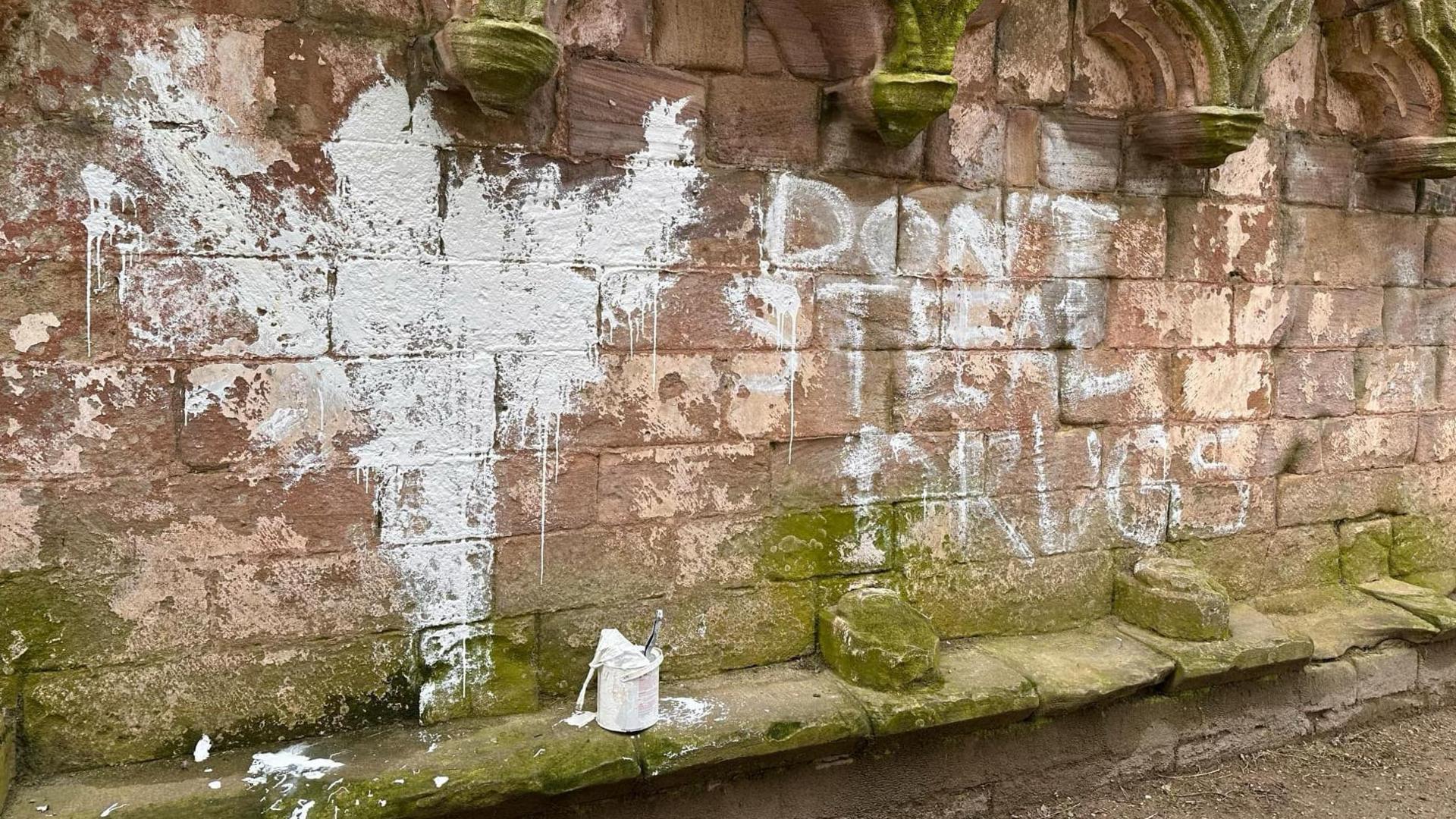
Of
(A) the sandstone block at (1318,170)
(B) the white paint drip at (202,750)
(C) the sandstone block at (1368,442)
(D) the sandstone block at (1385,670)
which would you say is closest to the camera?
(B) the white paint drip at (202,750)

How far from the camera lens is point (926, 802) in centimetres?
342

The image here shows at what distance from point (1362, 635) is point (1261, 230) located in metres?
1.80

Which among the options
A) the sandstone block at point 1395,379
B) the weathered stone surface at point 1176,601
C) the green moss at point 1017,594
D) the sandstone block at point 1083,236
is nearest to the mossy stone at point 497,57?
the sandstone block at point 1083,236

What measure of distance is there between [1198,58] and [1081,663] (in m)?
2.29

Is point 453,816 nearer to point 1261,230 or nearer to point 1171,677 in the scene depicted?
point 1171,677

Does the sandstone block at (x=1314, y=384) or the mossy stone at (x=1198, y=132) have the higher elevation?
the mossy stone at (x=1198, y=132)

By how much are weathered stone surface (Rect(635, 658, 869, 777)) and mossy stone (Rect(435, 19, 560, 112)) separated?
6.22 ft

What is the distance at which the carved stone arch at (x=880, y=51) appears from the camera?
120 inches

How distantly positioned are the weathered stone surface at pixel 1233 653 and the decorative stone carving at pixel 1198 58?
6.06 ft

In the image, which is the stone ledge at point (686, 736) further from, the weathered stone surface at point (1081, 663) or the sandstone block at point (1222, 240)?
the sandstone block at point (1222, 240)

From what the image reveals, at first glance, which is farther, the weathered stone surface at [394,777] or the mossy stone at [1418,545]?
the mossy stone at [1418,545]

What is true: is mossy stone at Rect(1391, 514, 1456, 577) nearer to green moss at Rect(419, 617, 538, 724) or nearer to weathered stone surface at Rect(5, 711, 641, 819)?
weathered stone surface at Rect(5, 711, 641, 819)

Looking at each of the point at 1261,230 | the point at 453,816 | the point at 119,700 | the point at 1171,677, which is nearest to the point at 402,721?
the point at 453,816

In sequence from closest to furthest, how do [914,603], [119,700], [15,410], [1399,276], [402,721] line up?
1. [15,410]
2. [119,700]
3. [402,721]
4. [914,603]
5. [1399,276]
